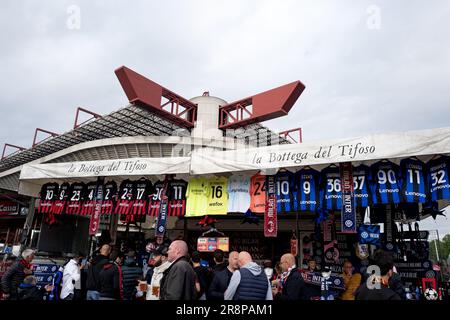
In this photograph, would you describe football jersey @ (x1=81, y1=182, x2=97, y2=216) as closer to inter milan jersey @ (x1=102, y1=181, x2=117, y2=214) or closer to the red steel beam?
inter milan jersey @ (x1=102, y1=181, x2=117, y2=214)

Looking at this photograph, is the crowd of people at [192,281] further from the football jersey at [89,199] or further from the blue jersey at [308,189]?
the football jersey at [89,199]

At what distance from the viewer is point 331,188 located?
750 cm

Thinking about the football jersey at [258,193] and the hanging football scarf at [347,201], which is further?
the football jersey at [258,193]

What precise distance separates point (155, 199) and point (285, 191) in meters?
3.86

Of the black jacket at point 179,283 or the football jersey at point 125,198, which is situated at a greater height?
the football jersey at point 125,198

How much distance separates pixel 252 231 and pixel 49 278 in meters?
7.83

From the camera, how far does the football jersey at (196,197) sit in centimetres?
878

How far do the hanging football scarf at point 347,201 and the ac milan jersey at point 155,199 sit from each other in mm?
5035

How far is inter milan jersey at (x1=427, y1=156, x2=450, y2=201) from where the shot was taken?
630cm

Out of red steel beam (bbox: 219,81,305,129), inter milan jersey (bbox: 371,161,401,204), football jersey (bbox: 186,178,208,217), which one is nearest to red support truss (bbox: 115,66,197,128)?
red steel beam (bbox: 219,81,305,129)

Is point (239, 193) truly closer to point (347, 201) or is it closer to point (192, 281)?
point (347, 201)

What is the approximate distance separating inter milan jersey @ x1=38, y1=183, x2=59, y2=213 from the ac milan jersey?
379 centimetres

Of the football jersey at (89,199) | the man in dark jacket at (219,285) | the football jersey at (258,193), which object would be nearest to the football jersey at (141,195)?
the football jersey at (89,199)

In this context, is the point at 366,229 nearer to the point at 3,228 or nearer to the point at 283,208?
the point at 283,208
